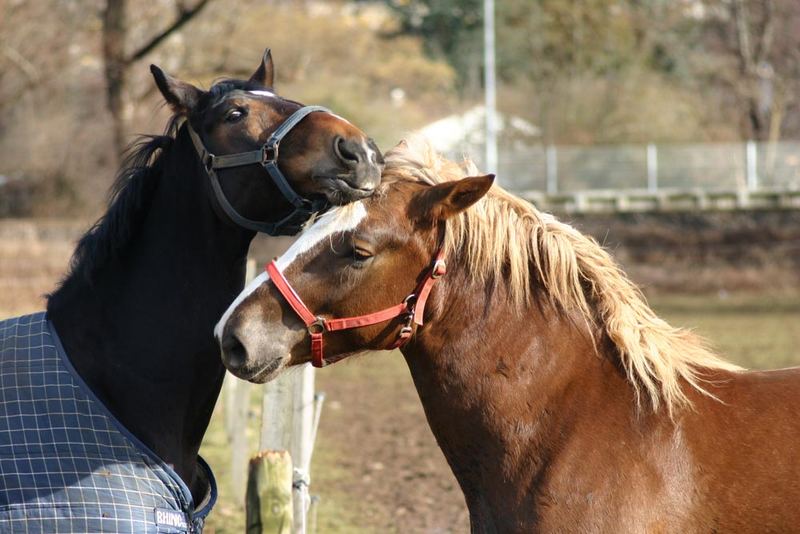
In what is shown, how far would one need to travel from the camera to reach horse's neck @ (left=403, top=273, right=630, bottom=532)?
9.88 ft

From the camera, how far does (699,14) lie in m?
37.9

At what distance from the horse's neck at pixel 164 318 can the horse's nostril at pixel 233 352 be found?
360mm

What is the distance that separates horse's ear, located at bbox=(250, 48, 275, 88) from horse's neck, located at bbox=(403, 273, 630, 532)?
4.06ft

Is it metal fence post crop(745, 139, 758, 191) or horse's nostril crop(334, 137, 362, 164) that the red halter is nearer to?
horse's nostril crop(334, 137, 362, 164)

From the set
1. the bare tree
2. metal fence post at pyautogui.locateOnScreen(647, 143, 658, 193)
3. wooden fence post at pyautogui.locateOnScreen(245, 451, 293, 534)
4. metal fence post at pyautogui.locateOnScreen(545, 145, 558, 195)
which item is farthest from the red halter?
metal fence post at pyautogui.locateOnScreen(647, 143, 658, 193)

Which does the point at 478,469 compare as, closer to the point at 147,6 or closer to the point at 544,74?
the point at 147,6

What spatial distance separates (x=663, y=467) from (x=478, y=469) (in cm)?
59

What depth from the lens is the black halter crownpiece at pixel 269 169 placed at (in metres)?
3.21

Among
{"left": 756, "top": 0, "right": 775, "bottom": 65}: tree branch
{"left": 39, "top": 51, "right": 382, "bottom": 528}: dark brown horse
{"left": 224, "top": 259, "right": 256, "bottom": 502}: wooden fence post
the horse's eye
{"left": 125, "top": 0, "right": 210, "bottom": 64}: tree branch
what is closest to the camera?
{"left": 39, "top": 51, "right": 382, "bottom": 528}: dark brown horse

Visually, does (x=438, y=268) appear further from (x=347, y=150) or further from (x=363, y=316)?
(x=347, y=150)

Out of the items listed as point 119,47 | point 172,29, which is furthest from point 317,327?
point 119,47

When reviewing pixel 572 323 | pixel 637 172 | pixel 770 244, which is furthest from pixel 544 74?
pixel 572 323

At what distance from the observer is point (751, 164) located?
26.1 meters

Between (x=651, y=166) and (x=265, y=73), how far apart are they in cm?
2477
